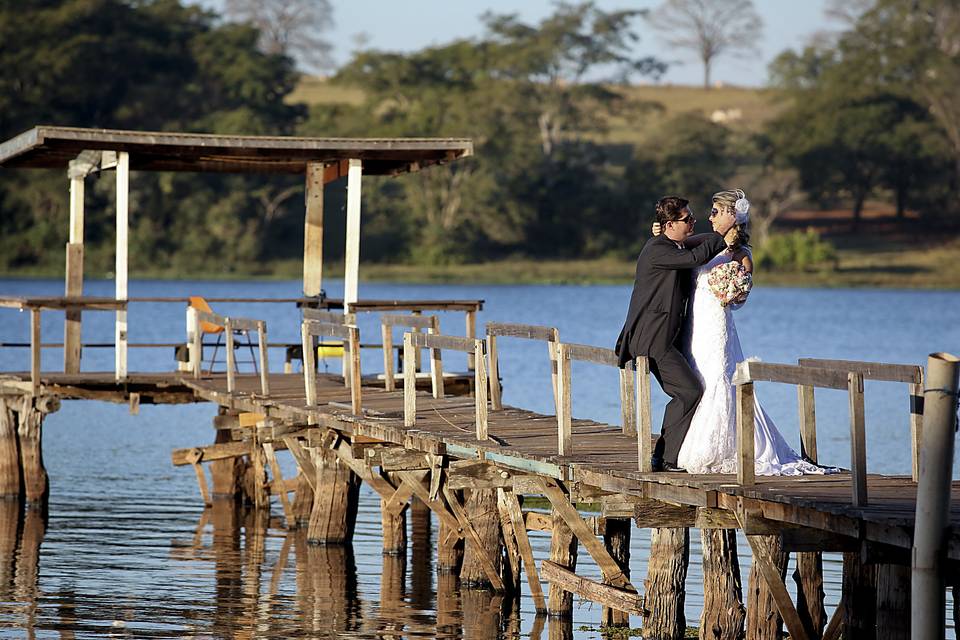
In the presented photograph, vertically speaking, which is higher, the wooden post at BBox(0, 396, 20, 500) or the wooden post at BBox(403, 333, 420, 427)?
the wooden post at BBox(403, 333, 420, 427)

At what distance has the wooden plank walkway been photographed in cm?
914

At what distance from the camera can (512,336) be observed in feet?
44.5

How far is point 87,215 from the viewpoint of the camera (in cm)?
6688

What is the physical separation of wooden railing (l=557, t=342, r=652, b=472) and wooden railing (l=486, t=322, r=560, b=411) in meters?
0.39

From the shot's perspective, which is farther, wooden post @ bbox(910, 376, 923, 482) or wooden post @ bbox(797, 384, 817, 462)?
wooden post @ bbox(797, 384, 817, 462)

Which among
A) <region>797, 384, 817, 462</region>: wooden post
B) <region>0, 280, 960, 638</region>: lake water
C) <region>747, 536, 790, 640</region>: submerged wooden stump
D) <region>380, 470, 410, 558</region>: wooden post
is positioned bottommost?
<region>0, 280, 960, 638</region>: lake water

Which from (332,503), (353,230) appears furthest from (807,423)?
(353,230)

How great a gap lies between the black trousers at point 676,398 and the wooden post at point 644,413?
0.07 meters

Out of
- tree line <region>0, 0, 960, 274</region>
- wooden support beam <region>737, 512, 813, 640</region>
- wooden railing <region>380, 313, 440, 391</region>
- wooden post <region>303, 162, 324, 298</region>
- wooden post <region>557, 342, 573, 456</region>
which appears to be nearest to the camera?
wooden support beam <region>737, 512, 813, 640</region>

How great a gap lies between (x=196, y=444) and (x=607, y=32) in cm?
6585

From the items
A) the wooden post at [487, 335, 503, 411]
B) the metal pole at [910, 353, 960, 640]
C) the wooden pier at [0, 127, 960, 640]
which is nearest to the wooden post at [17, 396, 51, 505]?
the wooden pier at [0, 127, 960, 640]

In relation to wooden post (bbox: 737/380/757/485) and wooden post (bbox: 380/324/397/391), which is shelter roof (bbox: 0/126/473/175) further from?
wooden post (bbox: 737/380/757/485)

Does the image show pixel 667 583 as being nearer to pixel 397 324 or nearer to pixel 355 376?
pixel 355 376

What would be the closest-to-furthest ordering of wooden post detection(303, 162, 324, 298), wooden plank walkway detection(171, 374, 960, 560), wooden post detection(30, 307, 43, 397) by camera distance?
1. wooden plank walkway detection(171, 374, 960, 560)
2. wooden post detection(30, 307, 43, 397)
3. wooden post detection(303, 162, 324, 298)
